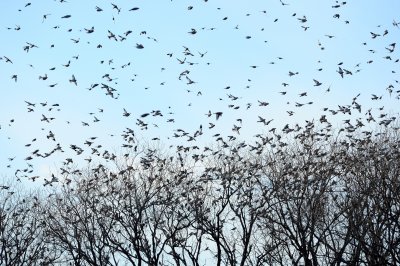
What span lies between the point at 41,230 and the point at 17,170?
849 cm

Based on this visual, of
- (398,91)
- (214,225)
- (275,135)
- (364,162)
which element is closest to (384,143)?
(364,162)

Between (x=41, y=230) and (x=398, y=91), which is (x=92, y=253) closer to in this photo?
(x=41, y=230)

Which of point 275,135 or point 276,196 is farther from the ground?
point 275,135

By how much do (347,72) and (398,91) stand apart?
10.1ft

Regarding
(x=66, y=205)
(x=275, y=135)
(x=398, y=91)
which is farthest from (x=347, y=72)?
(x=66, y=205)

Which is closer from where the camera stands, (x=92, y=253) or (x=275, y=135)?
(x=275, y=135)

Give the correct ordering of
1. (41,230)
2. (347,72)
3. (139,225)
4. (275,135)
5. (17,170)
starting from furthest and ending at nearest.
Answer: (41,230), (139,225), (275,135), (17,170), (347,72)

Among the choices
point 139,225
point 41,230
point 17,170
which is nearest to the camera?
point 17,170

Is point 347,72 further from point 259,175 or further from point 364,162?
point 259,175

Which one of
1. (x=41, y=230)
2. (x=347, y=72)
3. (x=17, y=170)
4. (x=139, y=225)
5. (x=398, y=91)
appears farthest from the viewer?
(x=41, y=230)

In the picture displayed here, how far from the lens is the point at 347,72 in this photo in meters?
14.8

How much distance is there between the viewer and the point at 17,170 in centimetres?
1836

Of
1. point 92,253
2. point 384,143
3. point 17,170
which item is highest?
point 384,143

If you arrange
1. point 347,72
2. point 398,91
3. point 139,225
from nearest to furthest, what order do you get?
1. point 347,72
2. point 398,91
3. point 139,225
